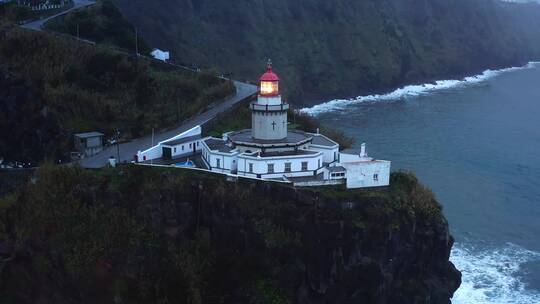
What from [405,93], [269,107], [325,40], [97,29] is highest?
[325,40]

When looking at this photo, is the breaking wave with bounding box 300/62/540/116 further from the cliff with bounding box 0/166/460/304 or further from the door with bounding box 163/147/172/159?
the cliff with bounding box 0/166/460/304

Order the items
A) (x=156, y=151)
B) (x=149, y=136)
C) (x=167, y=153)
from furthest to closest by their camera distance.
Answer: (x=149, y=136) < (x=167, y=153) < (x=156, y=151)

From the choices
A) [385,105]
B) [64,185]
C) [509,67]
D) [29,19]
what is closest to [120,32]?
[29,19]

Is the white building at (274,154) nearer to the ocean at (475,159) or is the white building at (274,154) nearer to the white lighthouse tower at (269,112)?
the white lighthouse tower at (269,112)

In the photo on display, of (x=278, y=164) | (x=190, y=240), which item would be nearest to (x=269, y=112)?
(x=278, y=164)

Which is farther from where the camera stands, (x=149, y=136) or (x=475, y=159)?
(x=475, y=159)

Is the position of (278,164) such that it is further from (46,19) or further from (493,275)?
(46,19)

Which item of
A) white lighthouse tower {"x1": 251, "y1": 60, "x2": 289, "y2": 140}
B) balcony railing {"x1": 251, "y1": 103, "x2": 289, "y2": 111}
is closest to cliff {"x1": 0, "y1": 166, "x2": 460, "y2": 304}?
white lighthouse tower {"x1": 251, "y1": 60, "x2": 289, "y2": 140}

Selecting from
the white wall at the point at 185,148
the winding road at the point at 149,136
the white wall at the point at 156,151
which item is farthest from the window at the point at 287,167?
the winding road at the point at 149,136

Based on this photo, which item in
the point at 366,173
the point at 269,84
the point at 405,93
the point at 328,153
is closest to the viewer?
the point at 366,173
